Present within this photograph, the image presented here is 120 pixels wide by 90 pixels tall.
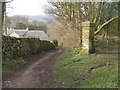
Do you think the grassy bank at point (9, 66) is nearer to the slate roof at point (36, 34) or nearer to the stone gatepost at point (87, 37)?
the stone gatepost at point (87, 37)

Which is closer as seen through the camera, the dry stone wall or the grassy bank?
the grassy bank

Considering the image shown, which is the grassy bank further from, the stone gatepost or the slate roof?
the slate roof

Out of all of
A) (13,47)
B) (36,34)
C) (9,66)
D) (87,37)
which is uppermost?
(36,34)

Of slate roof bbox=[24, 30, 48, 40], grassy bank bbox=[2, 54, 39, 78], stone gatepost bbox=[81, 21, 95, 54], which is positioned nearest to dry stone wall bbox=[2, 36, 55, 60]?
grassy bank bbox=[2, 54, 39, 78]

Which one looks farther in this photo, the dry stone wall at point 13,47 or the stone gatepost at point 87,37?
the stone gatepost at point 87,37

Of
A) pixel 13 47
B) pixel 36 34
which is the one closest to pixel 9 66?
pixel 13 47

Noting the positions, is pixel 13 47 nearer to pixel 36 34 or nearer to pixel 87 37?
pixel 87 37

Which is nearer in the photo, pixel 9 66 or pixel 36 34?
pixel 9 66

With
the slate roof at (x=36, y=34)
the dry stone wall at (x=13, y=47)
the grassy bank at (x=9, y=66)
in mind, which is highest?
the slate roof at (x=36, y=34)

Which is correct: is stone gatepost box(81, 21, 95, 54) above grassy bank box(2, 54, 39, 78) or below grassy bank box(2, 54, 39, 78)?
above

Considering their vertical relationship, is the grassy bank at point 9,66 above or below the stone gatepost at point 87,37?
below

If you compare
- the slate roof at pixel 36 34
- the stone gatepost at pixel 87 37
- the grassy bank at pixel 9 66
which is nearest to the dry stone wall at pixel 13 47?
the grassy bank at pixel 9 66

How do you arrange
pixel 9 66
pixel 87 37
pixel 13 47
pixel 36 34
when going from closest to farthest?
1. pixel 9 66
2. pixel 87 37
3. pixel 13 47
4. pixel 36 34

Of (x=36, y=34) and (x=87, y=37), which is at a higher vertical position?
(x=36, y=34)
